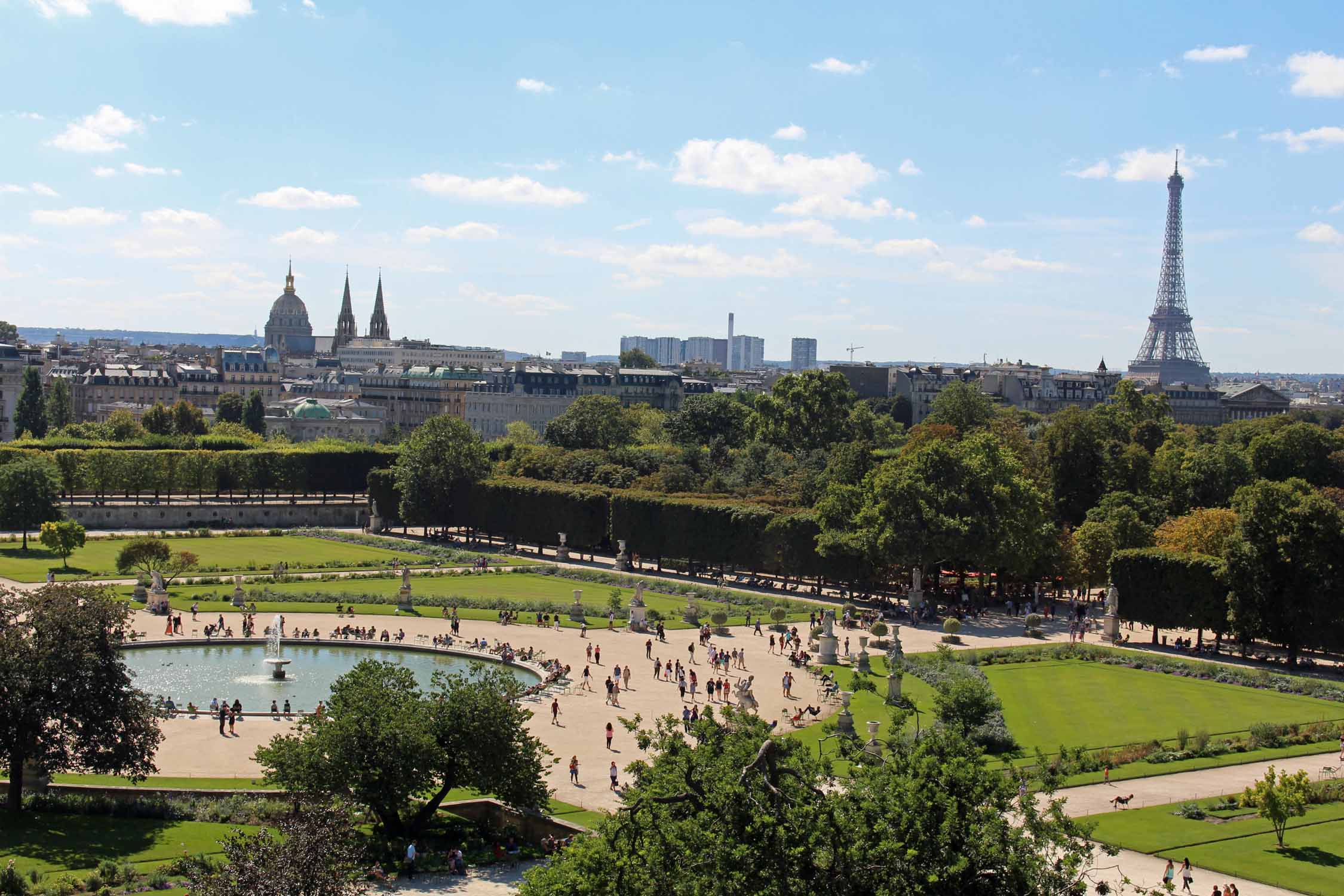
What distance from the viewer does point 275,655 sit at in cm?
4981

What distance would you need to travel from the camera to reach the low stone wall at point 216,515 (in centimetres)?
8788

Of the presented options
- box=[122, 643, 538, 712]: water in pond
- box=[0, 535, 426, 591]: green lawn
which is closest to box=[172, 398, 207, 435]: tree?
box=[0, 535, 426, 591]: green lawn

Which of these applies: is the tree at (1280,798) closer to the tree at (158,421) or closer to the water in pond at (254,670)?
the water in pond at (254,670)

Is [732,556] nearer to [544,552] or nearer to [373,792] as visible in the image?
[544,552]

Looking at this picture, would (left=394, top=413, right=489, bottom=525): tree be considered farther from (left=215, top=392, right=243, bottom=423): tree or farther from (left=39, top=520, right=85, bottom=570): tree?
(left=215, top=392, right=243, bottom=423): tree

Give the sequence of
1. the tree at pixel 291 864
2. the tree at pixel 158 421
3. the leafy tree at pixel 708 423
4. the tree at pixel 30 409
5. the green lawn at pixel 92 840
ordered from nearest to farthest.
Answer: the tree at pixel 291 864
the green lawn at pixel 92 840
the leafy tree at pixel 708 423
the tree at pixel 30 409
the tree at pixel 158 421

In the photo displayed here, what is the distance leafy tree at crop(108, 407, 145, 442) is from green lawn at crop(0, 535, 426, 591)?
1147 inches

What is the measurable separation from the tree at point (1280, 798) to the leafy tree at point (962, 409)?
2805 inches

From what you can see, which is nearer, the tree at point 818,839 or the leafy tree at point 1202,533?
the tree at point 818,839

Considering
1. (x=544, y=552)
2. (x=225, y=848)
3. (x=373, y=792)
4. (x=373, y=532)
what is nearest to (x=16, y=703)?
(x=373, y=792)

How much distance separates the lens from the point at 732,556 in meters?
74.3

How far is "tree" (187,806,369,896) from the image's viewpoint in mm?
21719

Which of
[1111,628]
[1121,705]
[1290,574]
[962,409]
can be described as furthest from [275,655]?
[962,409]

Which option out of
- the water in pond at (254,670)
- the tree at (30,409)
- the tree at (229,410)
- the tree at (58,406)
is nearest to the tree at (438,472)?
the water in pond at (254,670)
